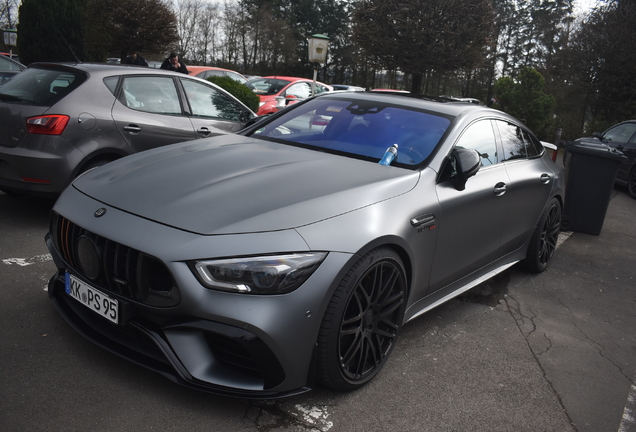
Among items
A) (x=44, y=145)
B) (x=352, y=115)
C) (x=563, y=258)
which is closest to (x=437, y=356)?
(x=352, y=115)

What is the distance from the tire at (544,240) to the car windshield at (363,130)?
1724 millimetres

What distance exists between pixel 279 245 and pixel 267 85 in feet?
42.7

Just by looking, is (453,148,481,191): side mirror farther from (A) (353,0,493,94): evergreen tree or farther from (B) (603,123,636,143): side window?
(A) (353,0,493,94): evergreen tree

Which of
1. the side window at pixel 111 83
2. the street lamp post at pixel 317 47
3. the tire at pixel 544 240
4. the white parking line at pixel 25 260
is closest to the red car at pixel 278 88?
the street lamp post at pixel 317 47

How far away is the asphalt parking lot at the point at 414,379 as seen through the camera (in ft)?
7.85

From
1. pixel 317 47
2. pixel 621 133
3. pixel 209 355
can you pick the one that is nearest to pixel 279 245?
pixel 209 355

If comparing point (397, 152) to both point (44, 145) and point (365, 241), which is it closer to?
point (365, 241)

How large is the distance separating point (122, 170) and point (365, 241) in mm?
1457

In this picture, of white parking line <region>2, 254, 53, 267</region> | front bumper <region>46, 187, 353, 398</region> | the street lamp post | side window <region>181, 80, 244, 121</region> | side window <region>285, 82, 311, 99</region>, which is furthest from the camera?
the street lamp post

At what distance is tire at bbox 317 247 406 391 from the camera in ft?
7.99

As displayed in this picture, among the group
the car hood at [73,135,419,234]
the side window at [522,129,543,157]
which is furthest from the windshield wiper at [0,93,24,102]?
the side window at [522,129,543,157]

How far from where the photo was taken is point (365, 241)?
2545mm

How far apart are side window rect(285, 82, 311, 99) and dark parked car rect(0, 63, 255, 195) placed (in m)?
8.45

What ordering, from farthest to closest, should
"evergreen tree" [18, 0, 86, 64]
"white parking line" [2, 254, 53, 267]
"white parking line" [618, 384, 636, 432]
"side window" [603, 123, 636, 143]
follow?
"evergreen tree" [18, 0, 86, 64] < "side window" [603, 123, 636, 143] < "white parking line" [2, 254, 53, 267] < "white parking line" [618, 384, 636, 432]
